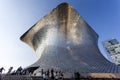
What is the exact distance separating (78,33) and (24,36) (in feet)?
22.9

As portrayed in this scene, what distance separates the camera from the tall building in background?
49.7 meters

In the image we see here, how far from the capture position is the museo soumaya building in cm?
2284

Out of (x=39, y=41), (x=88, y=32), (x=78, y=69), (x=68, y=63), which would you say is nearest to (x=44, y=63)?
(x=68, y=63)

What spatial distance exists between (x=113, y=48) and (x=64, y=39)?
28.5 metres

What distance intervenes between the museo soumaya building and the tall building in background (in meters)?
21.2

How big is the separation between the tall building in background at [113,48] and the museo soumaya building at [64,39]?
69.6 ft

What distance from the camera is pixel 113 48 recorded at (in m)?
51.8

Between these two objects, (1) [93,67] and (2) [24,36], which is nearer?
(1) [93,67]

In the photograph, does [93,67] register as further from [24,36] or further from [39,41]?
[24,36]

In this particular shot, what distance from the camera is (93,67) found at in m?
20.5

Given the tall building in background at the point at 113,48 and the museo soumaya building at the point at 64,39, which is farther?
the tall building in background at the point at 113,48

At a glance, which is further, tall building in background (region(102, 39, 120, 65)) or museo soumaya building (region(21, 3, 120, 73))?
tall building in background (region(102, 39, 120, 65))

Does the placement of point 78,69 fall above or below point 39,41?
below

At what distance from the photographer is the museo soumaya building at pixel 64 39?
22844 millimetres
